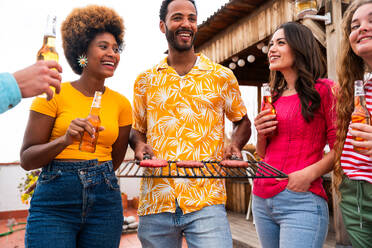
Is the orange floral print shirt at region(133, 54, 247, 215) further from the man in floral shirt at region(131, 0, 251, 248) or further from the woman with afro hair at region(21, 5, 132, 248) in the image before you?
the woman with afro hair at region(21, 5, 132, 248)

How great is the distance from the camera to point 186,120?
5.87ft

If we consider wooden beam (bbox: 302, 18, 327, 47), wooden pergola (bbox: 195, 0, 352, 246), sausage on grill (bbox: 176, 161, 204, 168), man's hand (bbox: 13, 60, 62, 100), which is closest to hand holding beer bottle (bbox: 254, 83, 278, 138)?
sausage on grill (bbox: 176, 161, 204, 168)

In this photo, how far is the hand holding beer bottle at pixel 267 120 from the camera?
175 centimetres

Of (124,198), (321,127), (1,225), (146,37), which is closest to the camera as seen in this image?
(321,127)

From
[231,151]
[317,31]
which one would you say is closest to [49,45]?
[231,151]

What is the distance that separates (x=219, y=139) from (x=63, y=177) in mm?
936

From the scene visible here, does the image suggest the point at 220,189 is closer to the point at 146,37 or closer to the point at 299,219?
the point at 299,219

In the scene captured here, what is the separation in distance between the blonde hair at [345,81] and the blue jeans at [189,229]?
0.66 metres

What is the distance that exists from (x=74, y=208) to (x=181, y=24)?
1.29 metres

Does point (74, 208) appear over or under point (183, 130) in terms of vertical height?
under

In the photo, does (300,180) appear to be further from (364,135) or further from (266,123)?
(364,135)

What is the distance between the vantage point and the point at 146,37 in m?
24.2

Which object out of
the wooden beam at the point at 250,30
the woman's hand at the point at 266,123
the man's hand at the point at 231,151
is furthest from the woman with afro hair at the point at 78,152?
the wooden beam at the point at 250,30

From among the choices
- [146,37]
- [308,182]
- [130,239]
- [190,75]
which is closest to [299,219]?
[308,182]
